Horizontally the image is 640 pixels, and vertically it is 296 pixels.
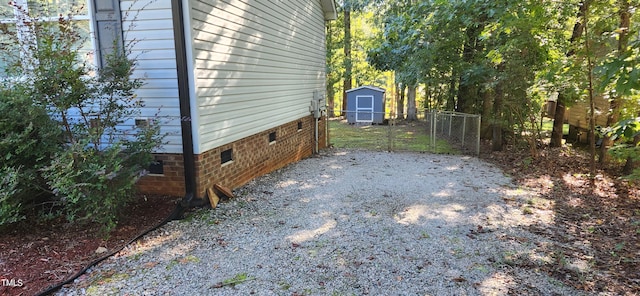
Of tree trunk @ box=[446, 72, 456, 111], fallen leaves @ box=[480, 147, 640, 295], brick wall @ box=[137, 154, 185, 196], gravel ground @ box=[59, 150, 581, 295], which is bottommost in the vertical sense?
fallen leaves @ box=[480, 147, 640, 295]

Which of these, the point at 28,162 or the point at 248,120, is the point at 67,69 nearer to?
the point at 28,162

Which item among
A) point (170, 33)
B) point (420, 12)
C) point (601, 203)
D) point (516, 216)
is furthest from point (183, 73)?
point (420, 12)

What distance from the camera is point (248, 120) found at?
21.9 feet

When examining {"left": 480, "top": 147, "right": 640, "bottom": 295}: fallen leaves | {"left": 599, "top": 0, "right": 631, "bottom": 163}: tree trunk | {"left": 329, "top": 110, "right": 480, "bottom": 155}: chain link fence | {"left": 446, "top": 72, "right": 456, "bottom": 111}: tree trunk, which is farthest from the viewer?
{"left": 446, "top": 72, "right": 456, "bottom": 111}: tree trunk

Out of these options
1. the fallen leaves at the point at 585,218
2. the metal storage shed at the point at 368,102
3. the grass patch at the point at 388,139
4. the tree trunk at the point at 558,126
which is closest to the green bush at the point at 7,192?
the fallen leaves at the point at 585,218

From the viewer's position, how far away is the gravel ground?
10.6 ft

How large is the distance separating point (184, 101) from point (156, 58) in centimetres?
70

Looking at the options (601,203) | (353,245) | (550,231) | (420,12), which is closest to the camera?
(353,245)

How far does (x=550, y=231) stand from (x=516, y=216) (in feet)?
2.01

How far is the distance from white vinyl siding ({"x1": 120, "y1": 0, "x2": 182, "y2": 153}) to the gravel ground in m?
1.44

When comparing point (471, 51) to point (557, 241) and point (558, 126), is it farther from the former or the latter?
point (557, 241)

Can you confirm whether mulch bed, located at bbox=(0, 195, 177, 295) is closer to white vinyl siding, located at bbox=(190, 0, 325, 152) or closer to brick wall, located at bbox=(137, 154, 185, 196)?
brick wall, located at bbox=(137, 154, 185, 196)

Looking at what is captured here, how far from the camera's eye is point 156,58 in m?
4.99

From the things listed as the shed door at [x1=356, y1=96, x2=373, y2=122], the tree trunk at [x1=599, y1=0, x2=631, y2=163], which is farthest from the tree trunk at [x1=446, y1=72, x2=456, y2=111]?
the tree trunk at [x1=599, y1=0, x2=631, y2=163]
